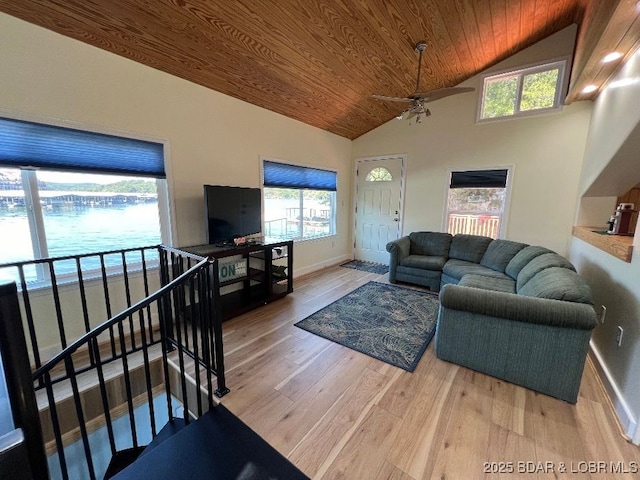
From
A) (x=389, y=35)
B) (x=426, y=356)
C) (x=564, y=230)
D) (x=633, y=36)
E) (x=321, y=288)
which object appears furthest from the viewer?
(x=321, y=288)

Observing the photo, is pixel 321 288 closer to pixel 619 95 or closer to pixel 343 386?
pixel 343 386

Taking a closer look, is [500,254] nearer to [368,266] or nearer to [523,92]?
[368,266]

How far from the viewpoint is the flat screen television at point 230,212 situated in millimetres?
2988

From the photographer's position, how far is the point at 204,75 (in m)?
2.83

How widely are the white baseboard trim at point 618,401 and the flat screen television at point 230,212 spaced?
3.52 m

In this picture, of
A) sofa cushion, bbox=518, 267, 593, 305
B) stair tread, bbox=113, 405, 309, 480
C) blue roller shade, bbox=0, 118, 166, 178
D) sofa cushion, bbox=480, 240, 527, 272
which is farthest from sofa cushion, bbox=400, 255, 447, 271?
blue roller shade, bbox=0, 118, 166, 178

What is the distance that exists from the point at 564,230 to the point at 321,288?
3.57m

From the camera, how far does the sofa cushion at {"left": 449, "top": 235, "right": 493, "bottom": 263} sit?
157 inches

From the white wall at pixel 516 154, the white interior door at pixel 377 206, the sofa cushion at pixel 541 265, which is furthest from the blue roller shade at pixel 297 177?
the sofa cushion at pixel 541 265

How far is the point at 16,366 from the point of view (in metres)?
0.68

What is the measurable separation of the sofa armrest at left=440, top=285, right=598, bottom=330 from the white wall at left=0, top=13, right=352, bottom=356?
2800 mm

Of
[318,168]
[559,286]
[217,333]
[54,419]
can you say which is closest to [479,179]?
[318,168]

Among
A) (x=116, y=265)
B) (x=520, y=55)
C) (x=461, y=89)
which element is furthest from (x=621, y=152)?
(x=116, y=265)

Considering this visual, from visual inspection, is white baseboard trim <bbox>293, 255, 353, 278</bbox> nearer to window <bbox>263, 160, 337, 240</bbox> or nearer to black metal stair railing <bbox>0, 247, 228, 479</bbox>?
window <bbox>263, 160, 337, 240</bbox>
